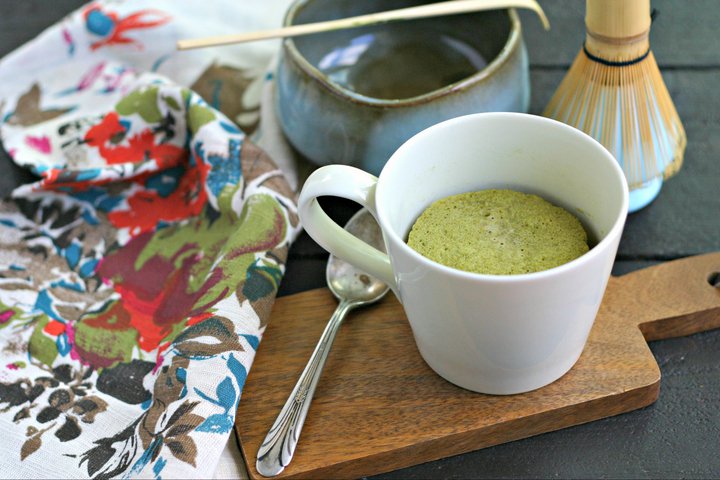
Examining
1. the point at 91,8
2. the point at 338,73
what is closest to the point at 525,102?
the point at 338,73

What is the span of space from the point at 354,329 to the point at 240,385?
3.6 inches

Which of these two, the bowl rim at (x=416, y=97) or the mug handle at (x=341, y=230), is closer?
the mug handle at (x=341, y=230)

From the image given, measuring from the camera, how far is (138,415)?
22.0 inches

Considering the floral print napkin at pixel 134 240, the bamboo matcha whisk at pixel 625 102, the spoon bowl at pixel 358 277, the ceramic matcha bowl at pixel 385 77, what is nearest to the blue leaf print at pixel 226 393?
the floral print napkin at pixel 134 240

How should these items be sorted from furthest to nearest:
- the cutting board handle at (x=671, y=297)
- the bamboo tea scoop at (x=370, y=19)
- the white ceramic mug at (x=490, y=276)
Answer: the bamboo tea scoop at (x=370, y=19), the cutting board handle at (x=671, y=297), the white ceramic mug at (x=490, y=276)

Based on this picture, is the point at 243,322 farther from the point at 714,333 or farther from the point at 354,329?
the point at 714,333

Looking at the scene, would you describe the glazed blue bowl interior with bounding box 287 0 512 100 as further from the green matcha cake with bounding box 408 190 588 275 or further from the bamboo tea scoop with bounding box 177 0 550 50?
the green matcha cake with bounding box 408 190 588 275

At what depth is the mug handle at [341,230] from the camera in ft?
1.65

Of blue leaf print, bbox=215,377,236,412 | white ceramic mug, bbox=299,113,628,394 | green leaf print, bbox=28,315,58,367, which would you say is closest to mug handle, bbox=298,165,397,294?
white ceramic mug, bbox=299,113,628,394

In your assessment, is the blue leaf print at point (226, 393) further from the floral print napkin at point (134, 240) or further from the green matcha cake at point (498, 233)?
the green matcha cake at point (498, 233)

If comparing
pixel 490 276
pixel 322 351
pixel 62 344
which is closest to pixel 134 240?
pixel 62 344

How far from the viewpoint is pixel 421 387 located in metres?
0.55

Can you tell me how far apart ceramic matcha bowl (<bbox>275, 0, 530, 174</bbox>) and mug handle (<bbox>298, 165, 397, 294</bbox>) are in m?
0.12

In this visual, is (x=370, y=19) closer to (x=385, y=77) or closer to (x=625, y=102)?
(x=385, y=77)
